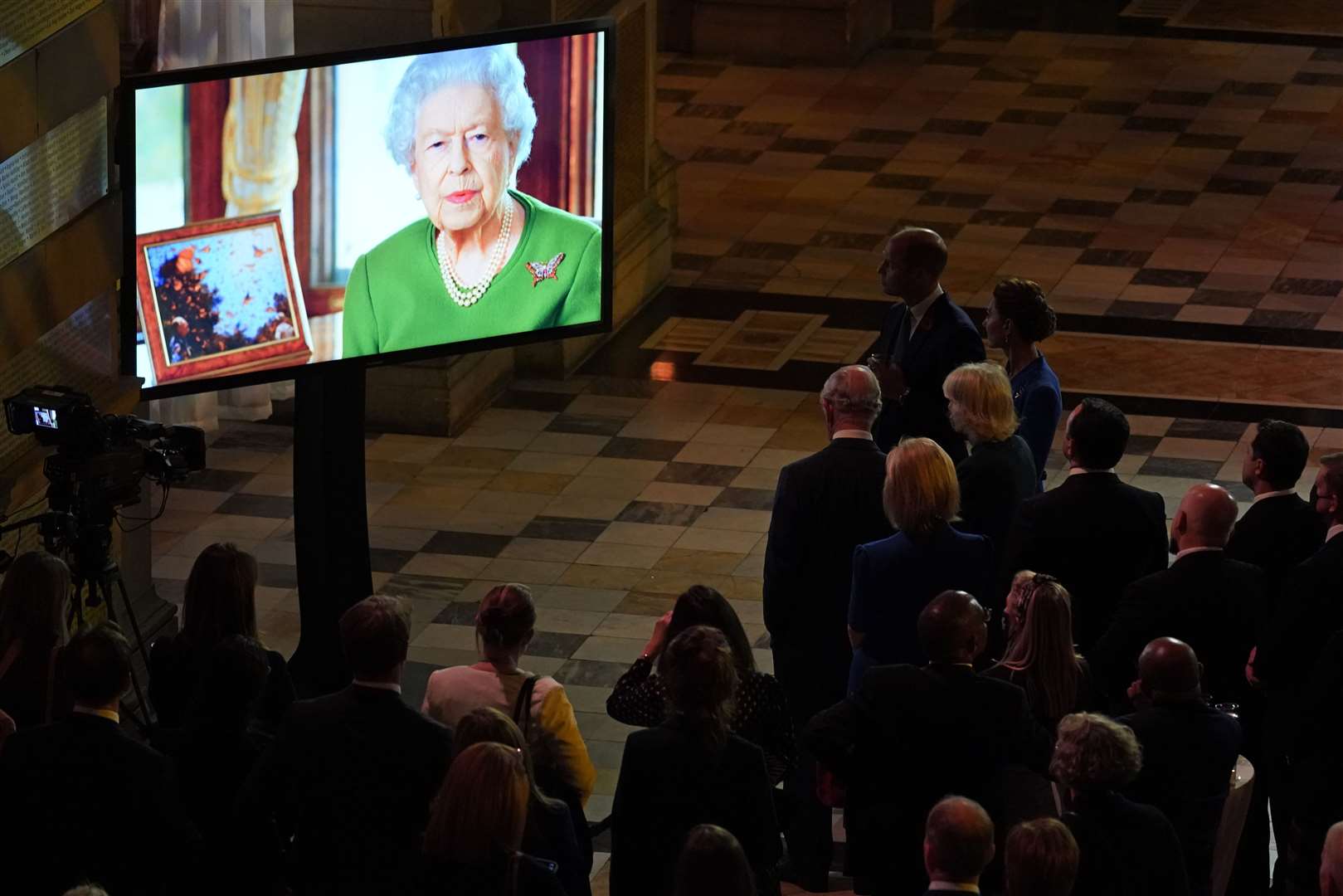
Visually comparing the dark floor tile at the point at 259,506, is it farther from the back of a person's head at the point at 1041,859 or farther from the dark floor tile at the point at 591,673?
the back of a person's head at the point at 1041,859

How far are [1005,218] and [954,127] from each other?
1.95 meters

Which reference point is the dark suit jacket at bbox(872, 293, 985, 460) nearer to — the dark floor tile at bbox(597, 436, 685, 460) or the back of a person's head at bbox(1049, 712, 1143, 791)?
the back of a person's head at bbox(1049, 712, 1143, 791)

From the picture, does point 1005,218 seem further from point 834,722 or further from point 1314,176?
point 834,722

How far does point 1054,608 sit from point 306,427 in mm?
2689

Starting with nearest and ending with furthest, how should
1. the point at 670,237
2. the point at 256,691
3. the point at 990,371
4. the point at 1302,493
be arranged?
the point at 256,691, the point at 990,371, the point at 1302,493, the point at 670,237

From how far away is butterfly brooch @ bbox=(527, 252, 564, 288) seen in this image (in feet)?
23.8

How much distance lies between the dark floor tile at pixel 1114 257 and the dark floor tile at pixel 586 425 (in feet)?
9.95

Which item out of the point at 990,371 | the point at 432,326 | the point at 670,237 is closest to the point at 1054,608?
the point at 990,371

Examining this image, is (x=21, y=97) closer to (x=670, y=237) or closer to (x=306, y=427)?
(x=306, y=427)

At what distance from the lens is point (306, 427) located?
697 cm

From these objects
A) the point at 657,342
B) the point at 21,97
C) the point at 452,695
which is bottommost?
the point at 657,342

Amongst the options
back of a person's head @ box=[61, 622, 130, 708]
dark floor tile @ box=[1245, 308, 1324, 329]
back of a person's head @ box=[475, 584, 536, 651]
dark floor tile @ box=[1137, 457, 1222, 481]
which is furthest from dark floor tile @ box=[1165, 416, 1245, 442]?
back of a person's head @ box=[61, 622, 130, 708]

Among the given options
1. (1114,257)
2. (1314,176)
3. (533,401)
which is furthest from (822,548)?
(1314,176)

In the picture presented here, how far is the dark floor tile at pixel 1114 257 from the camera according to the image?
1190 cm
